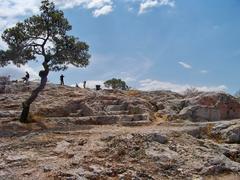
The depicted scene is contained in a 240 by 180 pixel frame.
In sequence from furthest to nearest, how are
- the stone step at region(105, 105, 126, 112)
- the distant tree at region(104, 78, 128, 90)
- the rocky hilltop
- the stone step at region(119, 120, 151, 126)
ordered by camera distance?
1. the distant tree at region(104, 78, 128, 90)
2. the stone step at region(105, 105, 126, 112)
3. the stone step at region(119, 120, 151, 126)
4. the rocky hilltop

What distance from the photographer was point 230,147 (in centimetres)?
1809

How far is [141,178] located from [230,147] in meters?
5.47

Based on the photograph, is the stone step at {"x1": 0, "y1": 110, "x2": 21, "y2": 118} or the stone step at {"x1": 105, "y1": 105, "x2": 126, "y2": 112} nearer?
the stone step at {"x1": 0, "y1": 110, "x2": 21, "y2": 118}

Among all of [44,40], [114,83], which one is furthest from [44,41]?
[114,83]

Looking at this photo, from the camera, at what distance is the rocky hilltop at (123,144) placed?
48.1 ft

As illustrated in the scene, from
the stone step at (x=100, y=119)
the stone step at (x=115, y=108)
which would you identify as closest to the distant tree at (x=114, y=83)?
the stone step at (x=115, y=108)

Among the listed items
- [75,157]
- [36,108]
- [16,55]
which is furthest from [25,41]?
[75,157]

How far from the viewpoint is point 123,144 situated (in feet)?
54.6

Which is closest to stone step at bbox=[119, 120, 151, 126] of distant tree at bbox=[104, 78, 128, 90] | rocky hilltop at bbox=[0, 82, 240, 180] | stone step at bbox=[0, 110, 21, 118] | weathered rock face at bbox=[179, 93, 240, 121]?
rocky hilltop at bbox=[0, 82, 240, 180]

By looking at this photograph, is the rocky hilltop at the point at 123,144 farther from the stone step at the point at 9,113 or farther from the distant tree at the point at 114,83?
the distant tree at the point at 114,83

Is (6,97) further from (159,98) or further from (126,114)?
(159,98)

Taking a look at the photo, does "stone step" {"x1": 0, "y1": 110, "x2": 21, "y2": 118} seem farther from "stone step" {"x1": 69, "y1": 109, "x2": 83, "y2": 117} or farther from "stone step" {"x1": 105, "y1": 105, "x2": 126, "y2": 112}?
"stone step" {"x1": 105, "y1": 105, "x2": 126, "y2": 112}

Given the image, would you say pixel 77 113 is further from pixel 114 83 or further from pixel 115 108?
pixel 114 83

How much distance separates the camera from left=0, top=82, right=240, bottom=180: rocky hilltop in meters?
14.7
